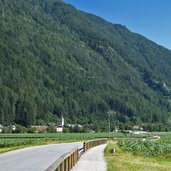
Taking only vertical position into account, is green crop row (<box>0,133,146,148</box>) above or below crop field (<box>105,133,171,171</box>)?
above

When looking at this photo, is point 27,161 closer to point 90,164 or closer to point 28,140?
point 90,164

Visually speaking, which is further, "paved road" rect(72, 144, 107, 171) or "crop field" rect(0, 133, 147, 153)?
"crop field" rect(0, 133, 147, 153)

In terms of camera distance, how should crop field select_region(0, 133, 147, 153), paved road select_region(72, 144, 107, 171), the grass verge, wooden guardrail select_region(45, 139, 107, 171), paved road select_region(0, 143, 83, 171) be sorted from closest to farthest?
wooden guardrail select_region(45, 139, 107, 171) < paved road select_region(0, 143, 83, 171) < paved road select_region(72, 144, 107, 171) < the grass verge < crop field select_region(0, 133, 147, 153)

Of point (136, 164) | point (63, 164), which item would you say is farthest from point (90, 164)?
point (63, 164)

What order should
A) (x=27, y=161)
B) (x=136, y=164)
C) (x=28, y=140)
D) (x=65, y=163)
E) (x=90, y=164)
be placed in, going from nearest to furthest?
(x=65, y=163), (x=136, y=164), (x=90, y=164), (x=27, y=161), (x=28, y=140)

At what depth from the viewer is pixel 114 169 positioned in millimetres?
31969

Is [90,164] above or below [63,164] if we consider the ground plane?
below

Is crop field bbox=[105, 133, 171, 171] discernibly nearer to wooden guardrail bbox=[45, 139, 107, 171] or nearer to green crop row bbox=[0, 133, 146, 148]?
A: wooden guardrail bbox=[45, 139, 107, 171]

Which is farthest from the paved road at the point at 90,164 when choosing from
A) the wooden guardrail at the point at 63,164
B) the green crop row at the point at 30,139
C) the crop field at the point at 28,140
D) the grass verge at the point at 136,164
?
Result: the green crop row at the point at 30,139

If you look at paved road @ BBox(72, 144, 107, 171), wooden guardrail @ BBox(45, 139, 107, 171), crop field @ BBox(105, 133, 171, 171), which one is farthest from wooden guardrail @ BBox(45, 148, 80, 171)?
crop field @ BBox(105, 133, 171, 171)

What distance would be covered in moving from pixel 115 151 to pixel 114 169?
24.8 metres

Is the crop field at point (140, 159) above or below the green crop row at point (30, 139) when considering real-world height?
below

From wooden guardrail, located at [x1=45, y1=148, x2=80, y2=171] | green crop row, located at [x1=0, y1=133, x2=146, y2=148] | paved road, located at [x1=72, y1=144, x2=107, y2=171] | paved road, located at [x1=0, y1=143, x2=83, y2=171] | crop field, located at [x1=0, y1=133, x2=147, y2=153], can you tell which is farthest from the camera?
green crop row, located at [x1=0, y1=133, x2=146, y2=148]

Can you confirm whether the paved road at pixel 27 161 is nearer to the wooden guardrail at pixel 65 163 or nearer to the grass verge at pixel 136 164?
the wooden guardrail at pixel 65 163
